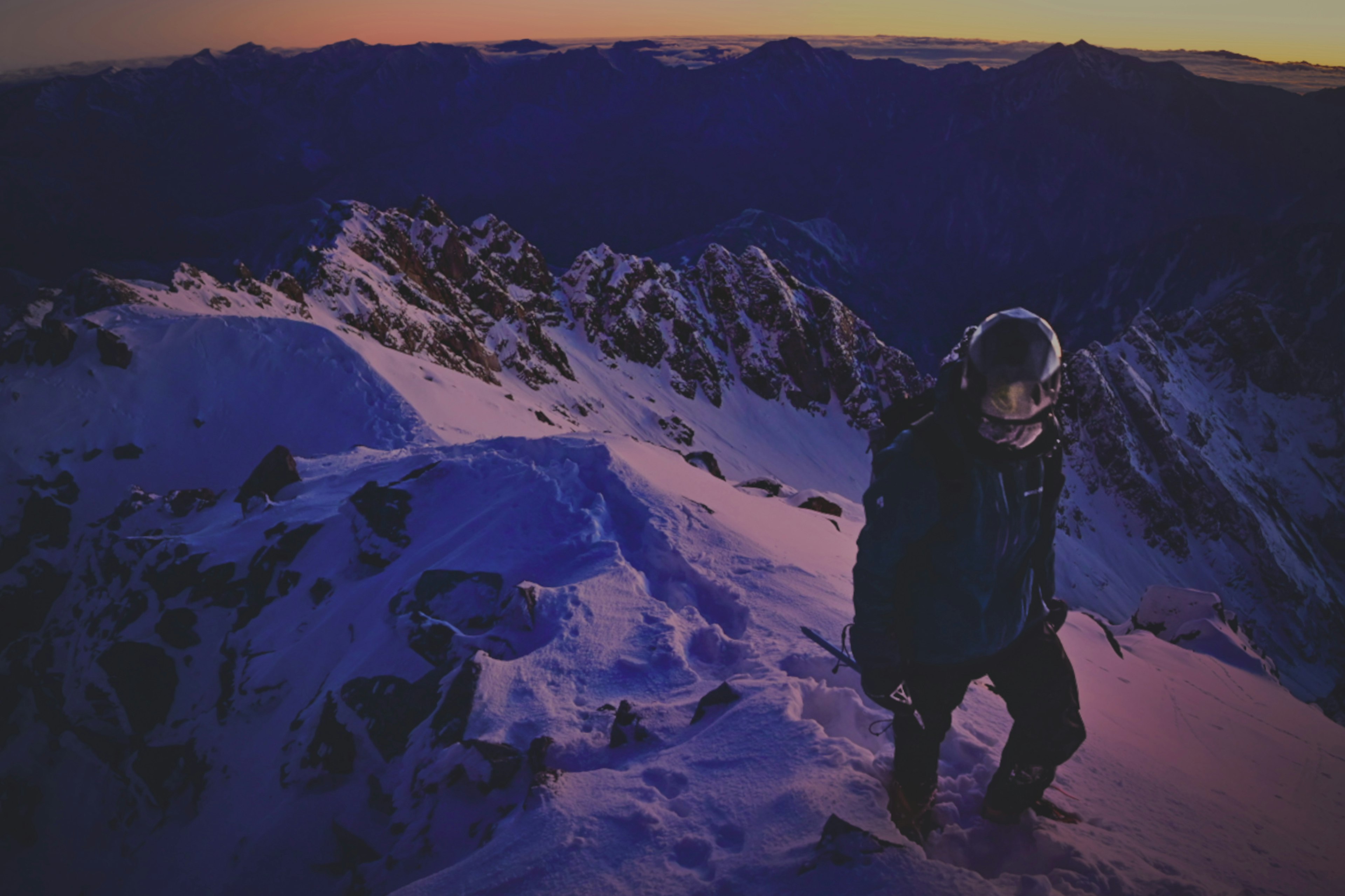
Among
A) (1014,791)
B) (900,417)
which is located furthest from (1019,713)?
(900,417)

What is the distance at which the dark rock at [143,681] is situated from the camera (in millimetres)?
8938

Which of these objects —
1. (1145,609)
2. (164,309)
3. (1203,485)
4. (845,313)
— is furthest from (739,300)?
(1145,609)

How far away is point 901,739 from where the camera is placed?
12.8 ft

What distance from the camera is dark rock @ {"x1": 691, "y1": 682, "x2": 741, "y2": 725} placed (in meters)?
5.10

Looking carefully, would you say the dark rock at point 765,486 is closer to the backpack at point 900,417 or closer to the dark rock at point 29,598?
the backpack at point 900,417

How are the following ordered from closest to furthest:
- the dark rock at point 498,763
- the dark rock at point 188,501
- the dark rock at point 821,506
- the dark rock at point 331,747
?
the dark rock at point 498,763 < the dark rock at point 331,747 < the dark rock at point 188,501 < the dark rock at point 821,506

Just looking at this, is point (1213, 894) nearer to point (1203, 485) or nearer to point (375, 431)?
point (375, 431)

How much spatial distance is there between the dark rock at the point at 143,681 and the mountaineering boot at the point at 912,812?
9575mm

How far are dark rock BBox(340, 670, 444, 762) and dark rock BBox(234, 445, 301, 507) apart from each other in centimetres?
654

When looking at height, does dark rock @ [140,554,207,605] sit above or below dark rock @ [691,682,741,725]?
below

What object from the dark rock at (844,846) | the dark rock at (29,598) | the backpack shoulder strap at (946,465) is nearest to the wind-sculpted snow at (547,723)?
the dark rock at (844,846)

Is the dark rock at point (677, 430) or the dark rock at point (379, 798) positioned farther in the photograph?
the dark rock at point (677, 430)

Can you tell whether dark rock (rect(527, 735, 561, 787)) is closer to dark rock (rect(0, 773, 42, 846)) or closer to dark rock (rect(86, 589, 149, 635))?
dark rock (rect(86, 589, 149, 635))

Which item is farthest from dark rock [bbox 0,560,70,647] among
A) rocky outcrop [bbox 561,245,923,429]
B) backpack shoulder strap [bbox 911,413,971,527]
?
rocky outcrop [bbox 561,245,923,429]
